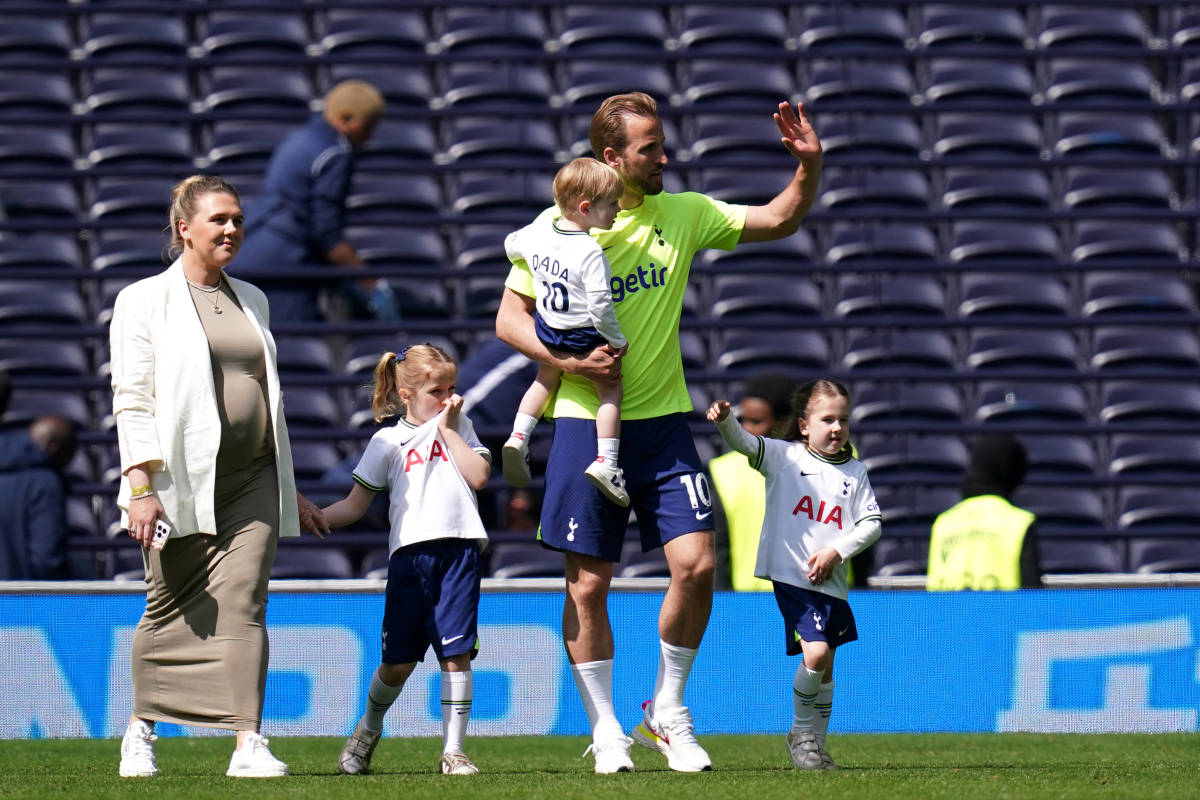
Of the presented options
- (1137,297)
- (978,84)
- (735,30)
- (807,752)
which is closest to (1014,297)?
(1137,297)

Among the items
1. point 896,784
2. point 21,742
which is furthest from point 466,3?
point 896,784

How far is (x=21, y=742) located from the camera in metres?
6.73

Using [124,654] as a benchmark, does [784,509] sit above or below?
above

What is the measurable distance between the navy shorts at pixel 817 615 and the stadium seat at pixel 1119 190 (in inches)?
257

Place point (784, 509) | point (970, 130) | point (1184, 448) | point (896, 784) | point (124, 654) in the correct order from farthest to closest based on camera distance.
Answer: point (970, 130), point (1184, 448), point (124, 654), point (784, 509), point (896, 784)

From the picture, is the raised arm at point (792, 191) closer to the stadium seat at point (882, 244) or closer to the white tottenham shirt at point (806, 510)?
the white tottenham shirt at point (806, 510)

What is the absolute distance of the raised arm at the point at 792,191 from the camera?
4.94 meters

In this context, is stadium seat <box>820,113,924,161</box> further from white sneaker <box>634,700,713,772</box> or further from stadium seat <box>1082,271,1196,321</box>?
white sneaker <box>634,700,713,772</box>

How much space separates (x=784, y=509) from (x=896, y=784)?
107 cm

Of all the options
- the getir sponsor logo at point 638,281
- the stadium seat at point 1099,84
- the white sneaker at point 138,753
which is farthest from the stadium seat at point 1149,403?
the white sneaker at point 138,753

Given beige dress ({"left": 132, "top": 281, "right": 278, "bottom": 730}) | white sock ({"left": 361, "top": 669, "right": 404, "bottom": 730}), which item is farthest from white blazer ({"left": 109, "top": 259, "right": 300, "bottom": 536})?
white sock ({"left": 361, "top": 669, "right": 404, "bottom": 730})

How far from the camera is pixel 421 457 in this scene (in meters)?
5.02

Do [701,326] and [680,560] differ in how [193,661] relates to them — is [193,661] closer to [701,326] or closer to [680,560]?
[680,560]

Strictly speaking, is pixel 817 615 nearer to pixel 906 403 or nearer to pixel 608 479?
pixel 608 479
